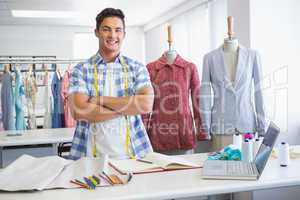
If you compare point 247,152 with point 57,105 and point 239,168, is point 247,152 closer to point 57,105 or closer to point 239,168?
point 239,168

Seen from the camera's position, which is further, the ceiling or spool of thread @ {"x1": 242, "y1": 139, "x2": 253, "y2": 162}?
the ceiling

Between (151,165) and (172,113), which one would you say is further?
(172,113)

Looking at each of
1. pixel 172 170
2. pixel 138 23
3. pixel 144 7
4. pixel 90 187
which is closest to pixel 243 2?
pixel 172 170

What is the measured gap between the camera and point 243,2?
3236 millimetres

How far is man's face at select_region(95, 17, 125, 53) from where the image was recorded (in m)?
2.04

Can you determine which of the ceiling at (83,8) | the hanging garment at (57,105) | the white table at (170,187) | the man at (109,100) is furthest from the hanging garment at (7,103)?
the white table at (170,187)

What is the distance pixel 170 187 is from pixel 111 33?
3.38 feet

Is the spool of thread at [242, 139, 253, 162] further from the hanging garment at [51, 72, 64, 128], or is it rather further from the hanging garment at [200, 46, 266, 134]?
the hanging garment at [51, 72, 64, 128]

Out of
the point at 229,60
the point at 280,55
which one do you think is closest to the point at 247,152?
the point at 229,60

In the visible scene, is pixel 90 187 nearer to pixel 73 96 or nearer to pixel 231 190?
pixel 231 190

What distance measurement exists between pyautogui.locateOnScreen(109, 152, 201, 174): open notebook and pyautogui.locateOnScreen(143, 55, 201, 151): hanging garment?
100 centimetres

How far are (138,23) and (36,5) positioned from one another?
9.51 feet

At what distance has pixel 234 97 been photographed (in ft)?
8.60

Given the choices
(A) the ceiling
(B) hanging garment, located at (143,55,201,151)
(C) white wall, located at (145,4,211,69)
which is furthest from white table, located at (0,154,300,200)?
(A) the ceiling
